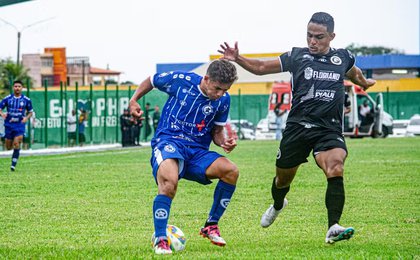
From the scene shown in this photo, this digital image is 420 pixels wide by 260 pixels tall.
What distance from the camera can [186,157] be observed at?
9312mm

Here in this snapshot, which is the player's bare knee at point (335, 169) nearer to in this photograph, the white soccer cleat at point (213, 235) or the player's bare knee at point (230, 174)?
the player's bare knee at point (230, 174)

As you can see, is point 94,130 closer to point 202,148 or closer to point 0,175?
point 0,175

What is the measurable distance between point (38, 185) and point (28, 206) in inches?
169

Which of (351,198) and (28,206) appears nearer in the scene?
(28,206)

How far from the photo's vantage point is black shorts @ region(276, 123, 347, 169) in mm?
9562

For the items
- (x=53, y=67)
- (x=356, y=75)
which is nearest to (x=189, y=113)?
(x=356, y=75)

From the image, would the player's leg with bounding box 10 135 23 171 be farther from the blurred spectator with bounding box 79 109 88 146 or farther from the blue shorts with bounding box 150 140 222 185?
the blurred spectator with bounding box 79 109 88 146

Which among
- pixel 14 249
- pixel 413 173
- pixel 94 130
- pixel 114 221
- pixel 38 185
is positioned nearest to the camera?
pixel 14 249

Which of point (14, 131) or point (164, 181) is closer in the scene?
point (164, 181)

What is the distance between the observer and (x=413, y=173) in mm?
20703

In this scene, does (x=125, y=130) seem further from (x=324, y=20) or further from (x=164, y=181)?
(x=164, y=181)

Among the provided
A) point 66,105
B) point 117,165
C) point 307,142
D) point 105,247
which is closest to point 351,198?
point 307,142

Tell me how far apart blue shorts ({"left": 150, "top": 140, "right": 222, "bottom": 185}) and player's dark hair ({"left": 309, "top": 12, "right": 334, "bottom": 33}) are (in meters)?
1.67

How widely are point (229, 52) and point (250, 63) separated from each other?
1.27 ft
